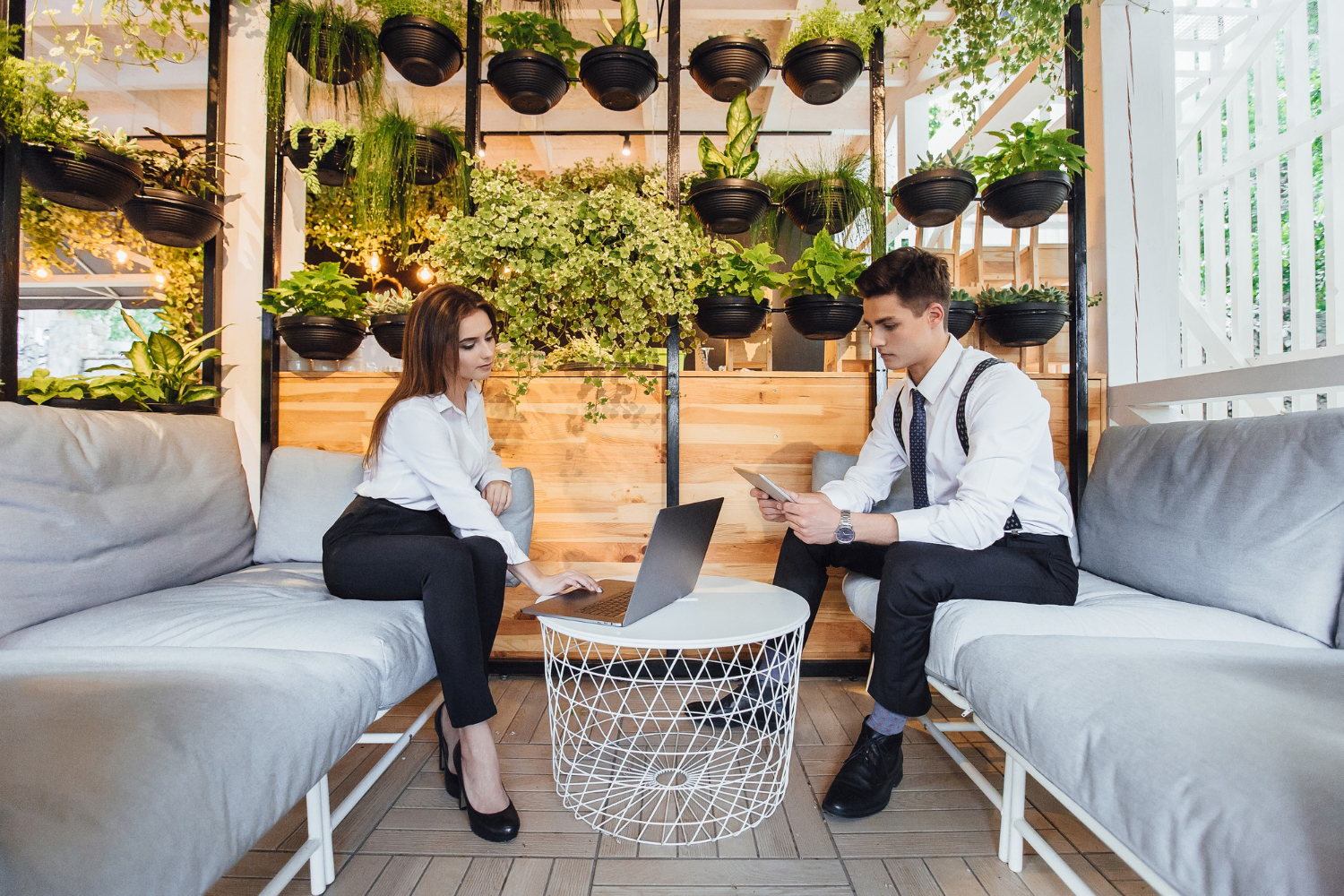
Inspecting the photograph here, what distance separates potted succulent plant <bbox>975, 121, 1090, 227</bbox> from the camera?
82.1 inches

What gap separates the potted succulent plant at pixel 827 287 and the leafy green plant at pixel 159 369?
74.8 inches

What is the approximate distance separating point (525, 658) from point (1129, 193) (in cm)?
273

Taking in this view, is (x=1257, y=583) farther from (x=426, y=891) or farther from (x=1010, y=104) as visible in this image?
(x=1010, y=104)

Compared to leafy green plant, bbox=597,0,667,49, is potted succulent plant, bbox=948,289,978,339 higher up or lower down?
lower down

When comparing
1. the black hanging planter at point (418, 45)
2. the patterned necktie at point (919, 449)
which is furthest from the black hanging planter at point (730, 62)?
A: the patterned necktie at point (919, 449)

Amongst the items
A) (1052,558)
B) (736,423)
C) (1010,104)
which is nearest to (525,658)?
(736,423)

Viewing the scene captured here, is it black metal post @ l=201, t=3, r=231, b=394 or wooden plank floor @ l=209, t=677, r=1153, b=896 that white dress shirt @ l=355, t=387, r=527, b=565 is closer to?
wooden plank floor @ l=209, t=677, r=1153, b=896

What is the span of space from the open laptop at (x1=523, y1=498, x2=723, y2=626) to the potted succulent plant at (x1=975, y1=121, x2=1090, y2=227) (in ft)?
4.71

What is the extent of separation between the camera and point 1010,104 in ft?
14.6

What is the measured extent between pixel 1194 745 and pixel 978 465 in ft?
2.81

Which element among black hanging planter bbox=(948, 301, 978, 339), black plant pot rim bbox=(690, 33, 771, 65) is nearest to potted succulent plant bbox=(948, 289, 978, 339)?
black hanging planter bbox=(948, 301, 978, 339)

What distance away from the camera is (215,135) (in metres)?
2.35

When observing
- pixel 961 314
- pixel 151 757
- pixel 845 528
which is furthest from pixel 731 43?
pixel 151 757

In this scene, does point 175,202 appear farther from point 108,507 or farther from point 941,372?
point 941,372
